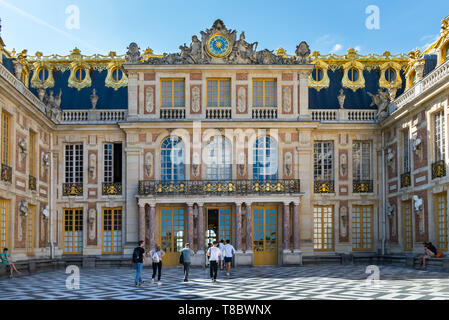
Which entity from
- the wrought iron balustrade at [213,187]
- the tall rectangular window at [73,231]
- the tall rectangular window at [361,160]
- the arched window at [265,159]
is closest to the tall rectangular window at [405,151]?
the tall rectangular window at [361,160]

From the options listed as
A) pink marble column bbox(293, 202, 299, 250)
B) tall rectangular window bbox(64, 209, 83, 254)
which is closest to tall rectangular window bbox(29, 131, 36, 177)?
tall rectangular window bbox(64, 209, 83, 254)

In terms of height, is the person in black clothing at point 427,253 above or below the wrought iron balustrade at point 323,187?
below

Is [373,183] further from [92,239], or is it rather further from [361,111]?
[92,239]

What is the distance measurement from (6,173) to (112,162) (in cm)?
786

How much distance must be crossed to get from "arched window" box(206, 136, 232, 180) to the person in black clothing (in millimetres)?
10117

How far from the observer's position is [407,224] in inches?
1123

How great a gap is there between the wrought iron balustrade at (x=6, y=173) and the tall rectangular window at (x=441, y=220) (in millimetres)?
16564

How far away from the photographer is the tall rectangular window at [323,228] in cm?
3128

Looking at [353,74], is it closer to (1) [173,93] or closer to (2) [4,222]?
(1) [173,93]

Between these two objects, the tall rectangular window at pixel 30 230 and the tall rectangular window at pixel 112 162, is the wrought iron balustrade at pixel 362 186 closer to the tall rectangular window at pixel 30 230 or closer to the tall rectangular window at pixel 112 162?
the tall rectangular window at pixel 112 162

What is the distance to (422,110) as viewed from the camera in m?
26.0

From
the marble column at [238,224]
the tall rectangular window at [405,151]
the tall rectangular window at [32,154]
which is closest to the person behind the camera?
the tall rectangular window at [32,154]

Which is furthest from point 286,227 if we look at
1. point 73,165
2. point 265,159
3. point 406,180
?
point 73,165

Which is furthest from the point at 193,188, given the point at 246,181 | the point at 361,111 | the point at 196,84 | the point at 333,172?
the point at 361,111
